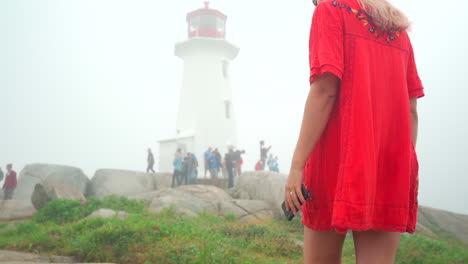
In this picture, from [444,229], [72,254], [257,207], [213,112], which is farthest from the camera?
[213,112]

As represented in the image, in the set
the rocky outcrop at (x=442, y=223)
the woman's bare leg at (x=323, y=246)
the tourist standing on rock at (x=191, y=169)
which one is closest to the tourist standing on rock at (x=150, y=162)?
the tourist standing on rock at (x=191, y=169)

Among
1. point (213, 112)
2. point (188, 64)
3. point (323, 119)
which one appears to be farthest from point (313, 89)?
point (188, 64)

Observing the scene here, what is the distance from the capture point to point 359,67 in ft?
4.92

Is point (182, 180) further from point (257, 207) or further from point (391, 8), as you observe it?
point (391, 8)

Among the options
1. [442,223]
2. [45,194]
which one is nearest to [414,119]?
[45,194]

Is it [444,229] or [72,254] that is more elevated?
[72,254]

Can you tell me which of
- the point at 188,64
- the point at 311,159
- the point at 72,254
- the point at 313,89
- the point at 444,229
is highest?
the point at 188,64

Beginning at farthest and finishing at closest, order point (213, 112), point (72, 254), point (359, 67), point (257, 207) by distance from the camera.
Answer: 1. point (213, 112)
2. point (257, 207)
3. point (72, 254)
4. point (359, 67)

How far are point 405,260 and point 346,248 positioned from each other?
109cm

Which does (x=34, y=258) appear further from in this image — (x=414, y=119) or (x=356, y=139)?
(x=414, y=119)

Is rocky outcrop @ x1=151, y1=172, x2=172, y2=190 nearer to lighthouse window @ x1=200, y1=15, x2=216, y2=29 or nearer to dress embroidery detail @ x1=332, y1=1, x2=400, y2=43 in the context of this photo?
lighthouse window @ x1=200, y1=15, x2=216, y2=29

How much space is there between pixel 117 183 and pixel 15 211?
222 inches

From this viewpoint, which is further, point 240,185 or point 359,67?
point 240,185

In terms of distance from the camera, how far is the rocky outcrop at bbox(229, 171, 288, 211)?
12070 millimetres
